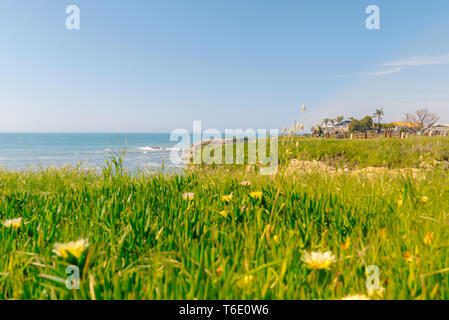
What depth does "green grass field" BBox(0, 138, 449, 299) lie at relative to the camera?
96cm

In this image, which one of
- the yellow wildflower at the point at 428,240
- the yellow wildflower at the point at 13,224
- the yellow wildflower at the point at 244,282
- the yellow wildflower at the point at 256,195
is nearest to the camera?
the yellow wildflower at the point at 244,282

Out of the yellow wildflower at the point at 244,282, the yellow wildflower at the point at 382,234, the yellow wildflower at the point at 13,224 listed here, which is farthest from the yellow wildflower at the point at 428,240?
the yellow wildflower at the point at 13,224

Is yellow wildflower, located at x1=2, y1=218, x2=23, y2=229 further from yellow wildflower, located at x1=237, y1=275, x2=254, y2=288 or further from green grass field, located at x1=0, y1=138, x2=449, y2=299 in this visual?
yellow wildflower, located at x1=237, y1=275, x2=254, y2=288

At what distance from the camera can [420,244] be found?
4.21 ft

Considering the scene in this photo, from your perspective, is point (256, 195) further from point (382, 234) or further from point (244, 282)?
point (244, 282)

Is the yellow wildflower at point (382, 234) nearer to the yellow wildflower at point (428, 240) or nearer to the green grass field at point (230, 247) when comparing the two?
the green grass field at point (230, 247)

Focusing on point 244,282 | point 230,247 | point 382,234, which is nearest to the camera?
point 244,282

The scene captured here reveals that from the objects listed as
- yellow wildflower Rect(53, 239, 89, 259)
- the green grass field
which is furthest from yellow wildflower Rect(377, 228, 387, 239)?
yellow wildflower Rect(53, 239, 89, 259)

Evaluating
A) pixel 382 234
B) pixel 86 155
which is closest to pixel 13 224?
pixel 382 234

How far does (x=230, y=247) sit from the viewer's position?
127 cm

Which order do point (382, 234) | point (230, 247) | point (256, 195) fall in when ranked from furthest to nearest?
point (256, 195), point (382, 234), point (230, 247)

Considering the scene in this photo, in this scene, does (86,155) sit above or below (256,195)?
below

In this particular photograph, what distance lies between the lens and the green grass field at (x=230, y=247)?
3.13ft
